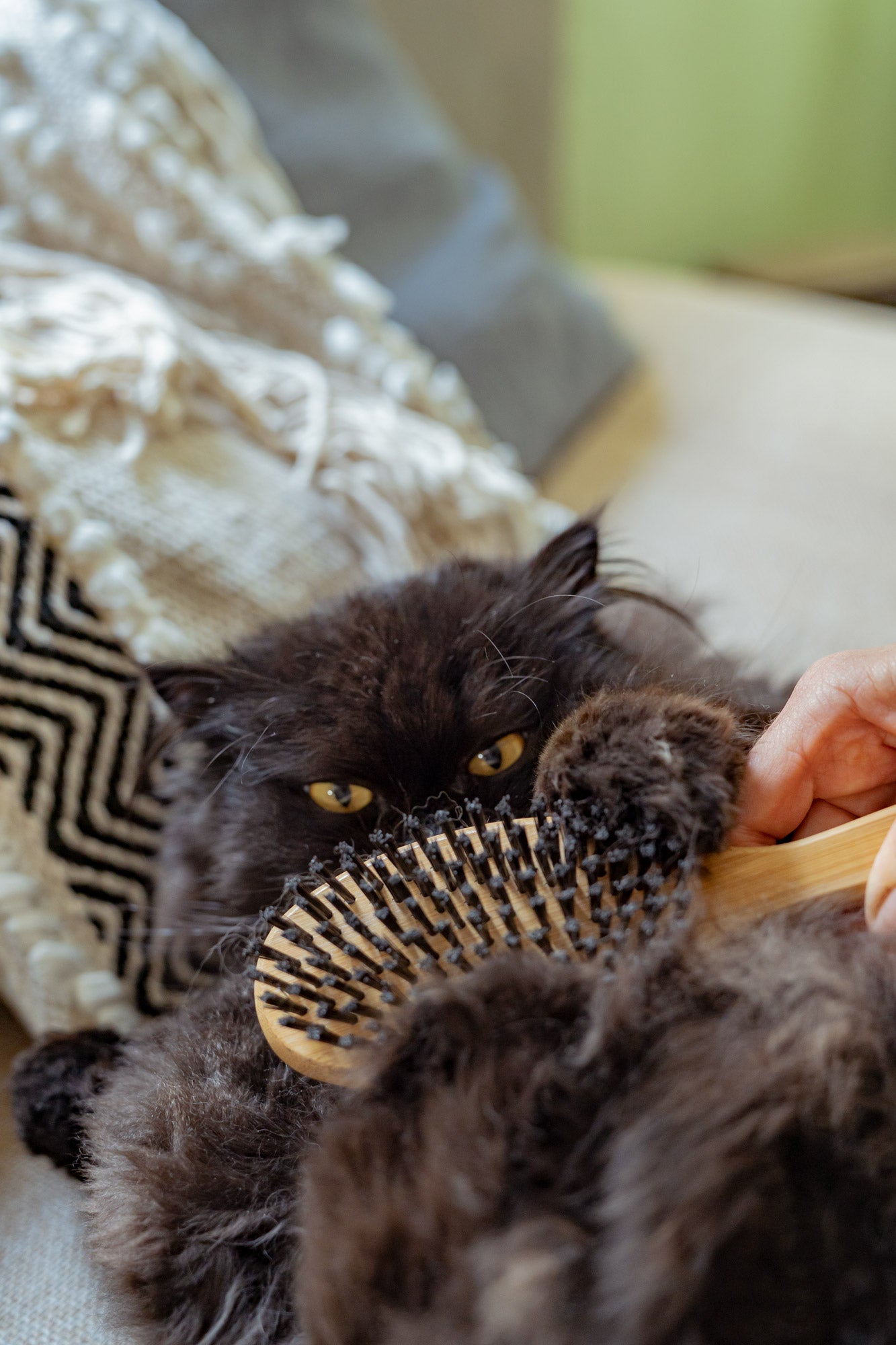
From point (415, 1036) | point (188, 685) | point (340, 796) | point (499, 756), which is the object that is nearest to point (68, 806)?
point (188, 685)

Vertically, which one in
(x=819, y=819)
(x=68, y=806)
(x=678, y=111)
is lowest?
(x=68, y=806)

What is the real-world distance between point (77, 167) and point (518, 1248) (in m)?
1.26

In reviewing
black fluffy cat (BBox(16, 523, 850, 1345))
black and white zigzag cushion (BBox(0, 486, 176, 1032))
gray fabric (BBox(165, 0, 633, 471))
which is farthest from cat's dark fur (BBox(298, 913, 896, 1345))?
gray fabric (BBox(165, 0, 633, 471))

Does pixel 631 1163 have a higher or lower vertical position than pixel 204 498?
higher

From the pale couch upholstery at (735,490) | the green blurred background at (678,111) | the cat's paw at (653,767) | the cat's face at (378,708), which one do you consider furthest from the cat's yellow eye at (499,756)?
the green blurred background at (678,111)

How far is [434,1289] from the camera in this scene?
1.49ft

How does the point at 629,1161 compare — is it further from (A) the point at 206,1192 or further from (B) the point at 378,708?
(B) the point at 378,708

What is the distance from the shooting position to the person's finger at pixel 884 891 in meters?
0.55

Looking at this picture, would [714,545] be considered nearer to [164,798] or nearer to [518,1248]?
[164,798]

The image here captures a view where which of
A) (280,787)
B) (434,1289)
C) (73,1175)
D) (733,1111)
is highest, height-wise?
(733,1111)


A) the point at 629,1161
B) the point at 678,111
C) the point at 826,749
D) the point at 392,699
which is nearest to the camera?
the point at 629,1161

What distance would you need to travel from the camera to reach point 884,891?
21.9 inches

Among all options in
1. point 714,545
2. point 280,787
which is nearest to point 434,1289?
point 280,787

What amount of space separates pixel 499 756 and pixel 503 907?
0.20m
